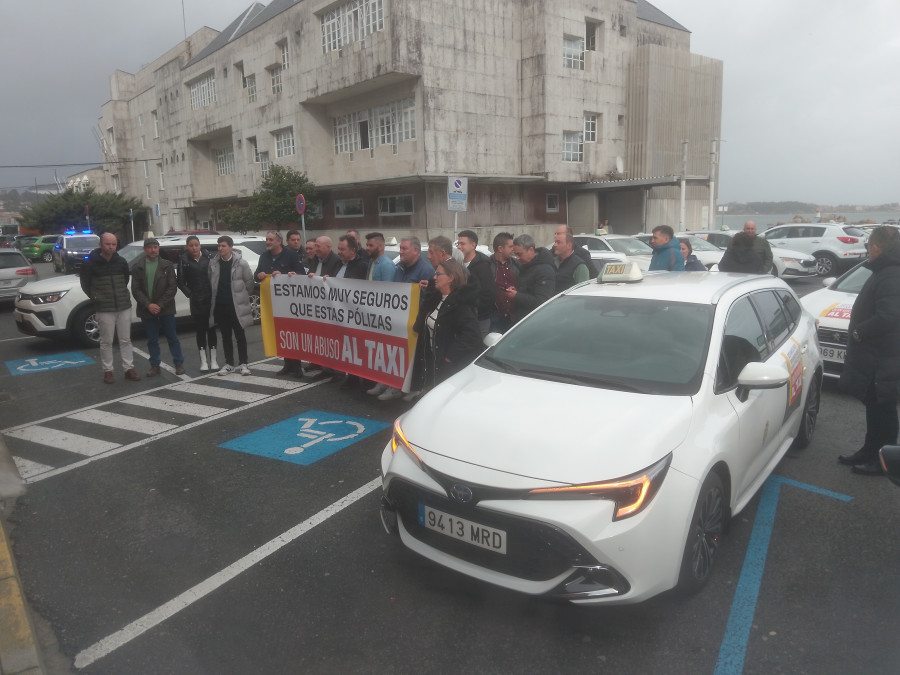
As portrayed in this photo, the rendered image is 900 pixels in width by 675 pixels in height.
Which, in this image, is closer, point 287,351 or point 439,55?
point 287,351

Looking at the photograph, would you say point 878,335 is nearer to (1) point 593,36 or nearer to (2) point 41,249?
(1) point 593,36

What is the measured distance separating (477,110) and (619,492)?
26448 millimetres

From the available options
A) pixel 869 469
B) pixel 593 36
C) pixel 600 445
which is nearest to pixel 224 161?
pixel 593 36

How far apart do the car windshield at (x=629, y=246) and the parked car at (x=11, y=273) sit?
15270 mm

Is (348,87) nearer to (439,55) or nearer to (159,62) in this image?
(439,55)

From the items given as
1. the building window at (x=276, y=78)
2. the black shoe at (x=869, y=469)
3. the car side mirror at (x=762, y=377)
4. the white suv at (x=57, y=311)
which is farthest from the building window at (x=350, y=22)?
the car side mirror at (x=762, y=377)

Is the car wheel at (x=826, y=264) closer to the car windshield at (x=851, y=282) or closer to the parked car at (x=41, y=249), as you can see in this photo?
the car windshield at (x=851, y=282)

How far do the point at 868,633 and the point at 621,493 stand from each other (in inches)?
58.0

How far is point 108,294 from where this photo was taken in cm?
818

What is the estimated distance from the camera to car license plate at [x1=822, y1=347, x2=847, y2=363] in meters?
7.00

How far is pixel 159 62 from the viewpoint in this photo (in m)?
53.9

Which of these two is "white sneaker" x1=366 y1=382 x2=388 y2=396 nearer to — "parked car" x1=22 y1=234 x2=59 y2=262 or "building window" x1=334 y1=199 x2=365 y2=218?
"building window" x1=334 y1=199 x2=365 y2=218

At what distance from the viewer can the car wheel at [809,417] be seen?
527cm

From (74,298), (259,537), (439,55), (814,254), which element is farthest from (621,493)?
(439,55)
